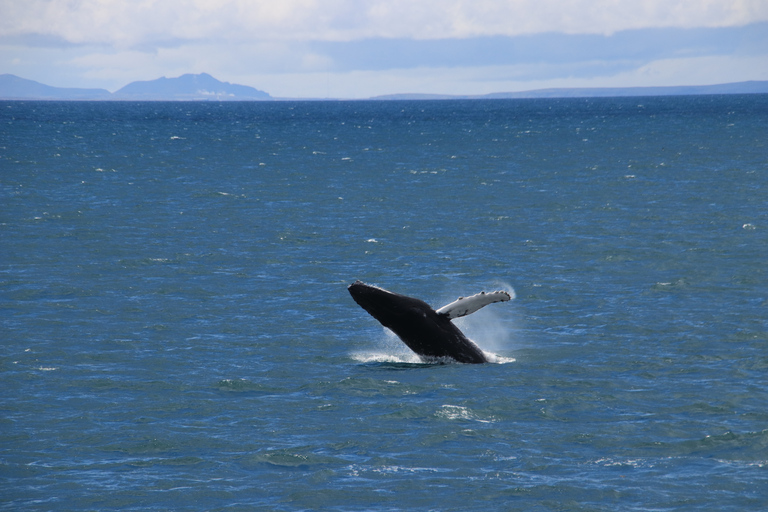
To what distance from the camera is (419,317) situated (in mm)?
21219

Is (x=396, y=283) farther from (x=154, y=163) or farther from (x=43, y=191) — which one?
(x=154, y=163)

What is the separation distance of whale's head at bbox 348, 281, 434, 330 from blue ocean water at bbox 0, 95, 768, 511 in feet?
5.30

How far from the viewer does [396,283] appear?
3362 cm

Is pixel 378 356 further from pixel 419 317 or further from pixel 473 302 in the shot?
pixel 473 302

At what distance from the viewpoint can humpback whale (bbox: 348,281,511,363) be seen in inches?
807

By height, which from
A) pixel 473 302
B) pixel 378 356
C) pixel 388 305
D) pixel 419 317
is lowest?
pixel 378 356

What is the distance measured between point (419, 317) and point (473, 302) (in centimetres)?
201

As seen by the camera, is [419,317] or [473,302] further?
[419,317]

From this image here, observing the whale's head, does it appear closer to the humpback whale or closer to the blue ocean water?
the humpback whale

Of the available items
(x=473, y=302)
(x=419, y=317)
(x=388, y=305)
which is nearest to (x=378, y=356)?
(x=419, y=317)

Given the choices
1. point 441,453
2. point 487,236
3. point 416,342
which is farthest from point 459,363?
point 487,236

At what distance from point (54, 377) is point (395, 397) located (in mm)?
8581

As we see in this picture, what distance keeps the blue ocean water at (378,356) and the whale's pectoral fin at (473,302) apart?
1.90 m

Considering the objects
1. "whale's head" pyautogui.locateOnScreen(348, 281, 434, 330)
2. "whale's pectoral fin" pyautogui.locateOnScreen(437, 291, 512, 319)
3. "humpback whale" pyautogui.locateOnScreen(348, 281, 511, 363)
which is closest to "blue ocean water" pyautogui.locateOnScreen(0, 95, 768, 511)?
"humpback whale" pyautogui.locateOnScreen(348, 281, 511, 363)
